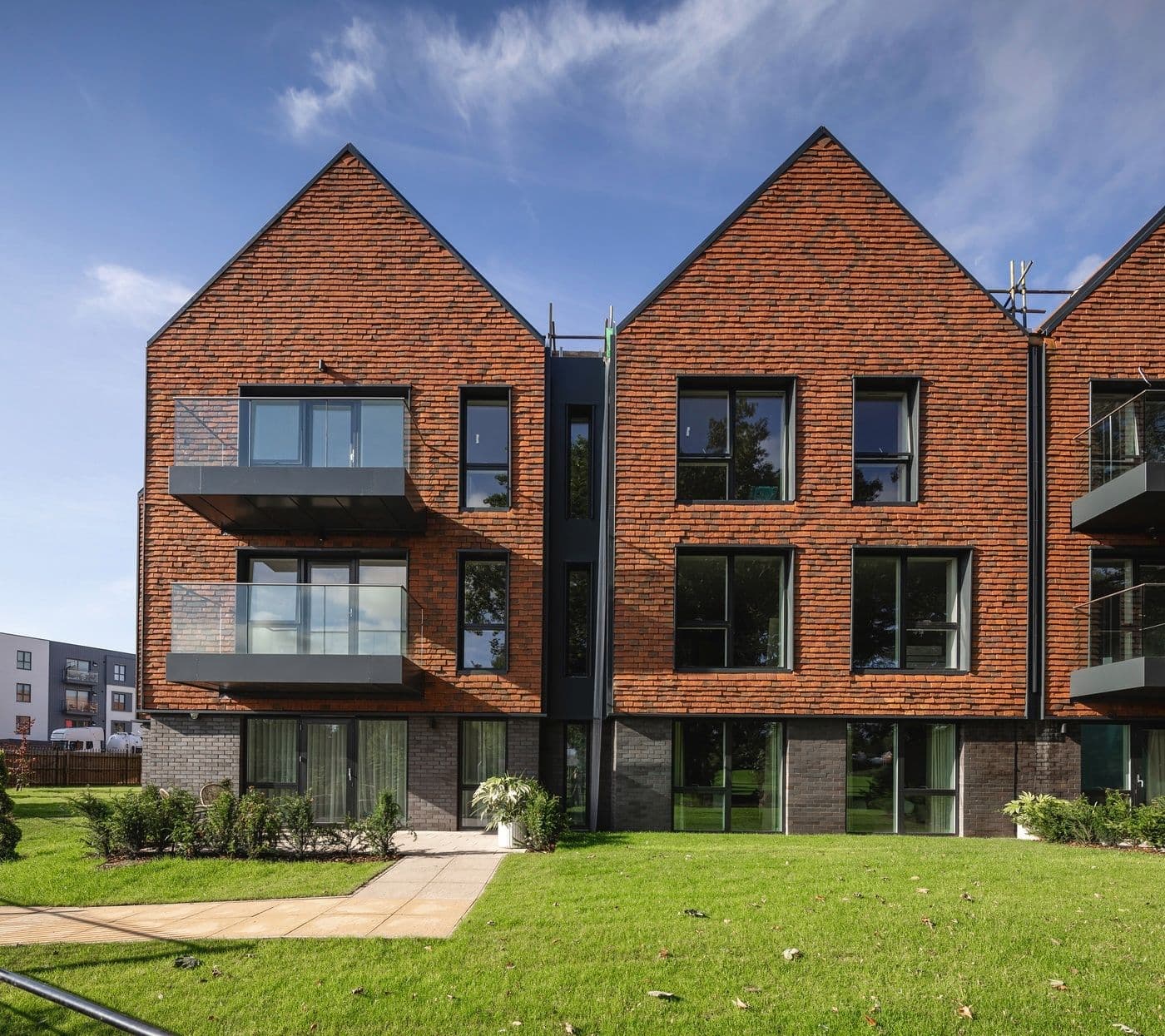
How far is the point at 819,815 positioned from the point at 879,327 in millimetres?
8028

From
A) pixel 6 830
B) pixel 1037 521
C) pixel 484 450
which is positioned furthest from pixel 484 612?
pixel 1037 521

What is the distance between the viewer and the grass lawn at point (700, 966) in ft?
20.6

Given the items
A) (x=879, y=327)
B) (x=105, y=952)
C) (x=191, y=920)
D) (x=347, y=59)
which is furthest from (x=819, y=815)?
(x=347, y=59)

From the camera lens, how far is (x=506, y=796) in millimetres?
13211

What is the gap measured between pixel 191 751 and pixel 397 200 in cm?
990

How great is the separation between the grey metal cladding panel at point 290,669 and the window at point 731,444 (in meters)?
5.42

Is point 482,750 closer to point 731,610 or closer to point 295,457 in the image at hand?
point 731,610

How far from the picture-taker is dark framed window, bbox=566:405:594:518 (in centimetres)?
1600

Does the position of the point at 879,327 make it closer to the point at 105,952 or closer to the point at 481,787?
the point at 481,787

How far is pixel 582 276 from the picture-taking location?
16797mm

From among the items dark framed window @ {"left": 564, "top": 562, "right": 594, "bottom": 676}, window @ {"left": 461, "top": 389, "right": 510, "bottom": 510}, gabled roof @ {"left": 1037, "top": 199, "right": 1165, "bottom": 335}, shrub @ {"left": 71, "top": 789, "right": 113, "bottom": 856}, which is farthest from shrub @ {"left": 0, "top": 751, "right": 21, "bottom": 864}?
gabled roof @ {"left": 1037, "top": 199, "right": 1165, "bottom": 335}

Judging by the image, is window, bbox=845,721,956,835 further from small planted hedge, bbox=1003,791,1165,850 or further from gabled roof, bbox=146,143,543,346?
gabled roof, bbox=146,143,543,346

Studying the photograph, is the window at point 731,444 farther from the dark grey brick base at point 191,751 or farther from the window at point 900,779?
the dark grey brick base at point 191,751

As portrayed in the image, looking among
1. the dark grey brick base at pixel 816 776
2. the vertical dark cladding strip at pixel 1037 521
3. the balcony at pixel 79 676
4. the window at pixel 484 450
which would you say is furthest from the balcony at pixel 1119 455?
the balcony at pixel 79 676
